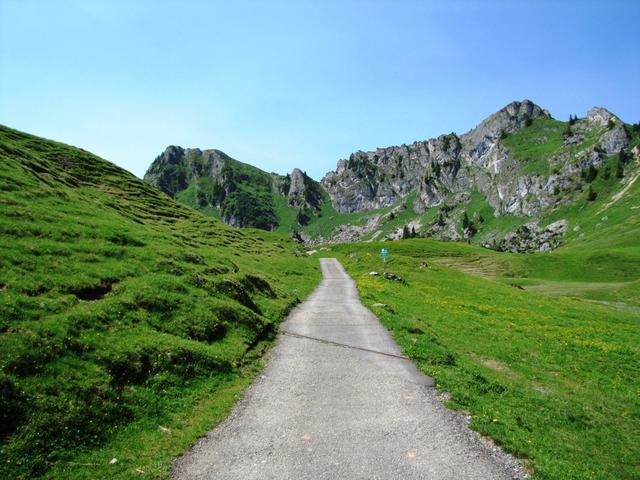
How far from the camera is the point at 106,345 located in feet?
52.1

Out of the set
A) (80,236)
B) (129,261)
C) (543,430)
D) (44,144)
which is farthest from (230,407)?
(44,144)

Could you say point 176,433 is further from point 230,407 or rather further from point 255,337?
point 255,337

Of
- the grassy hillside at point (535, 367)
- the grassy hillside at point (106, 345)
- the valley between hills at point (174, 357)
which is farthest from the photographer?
the grassy hillside at point (535, 367)

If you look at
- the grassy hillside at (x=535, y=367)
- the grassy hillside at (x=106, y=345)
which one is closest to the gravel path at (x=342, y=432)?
the grassy hillside at (x=106, y=345)

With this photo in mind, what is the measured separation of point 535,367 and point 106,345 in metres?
25.4

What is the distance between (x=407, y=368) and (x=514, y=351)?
12745mm

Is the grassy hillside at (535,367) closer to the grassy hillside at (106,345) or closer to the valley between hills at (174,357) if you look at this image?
the valley between hills at (174,357)

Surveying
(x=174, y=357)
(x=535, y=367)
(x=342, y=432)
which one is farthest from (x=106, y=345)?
(x=535, y=367)

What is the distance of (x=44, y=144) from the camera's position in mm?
112500

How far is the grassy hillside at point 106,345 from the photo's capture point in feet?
36.1

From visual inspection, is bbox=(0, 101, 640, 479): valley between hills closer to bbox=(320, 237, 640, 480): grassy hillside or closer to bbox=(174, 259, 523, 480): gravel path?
bbox=(320, 237, 640, 480): grassy hillside

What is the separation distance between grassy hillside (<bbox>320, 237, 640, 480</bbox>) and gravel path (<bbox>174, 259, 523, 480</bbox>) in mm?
1340

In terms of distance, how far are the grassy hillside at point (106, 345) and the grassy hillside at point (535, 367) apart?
1051 cm

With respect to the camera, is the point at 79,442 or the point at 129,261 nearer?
the point at 79,442
